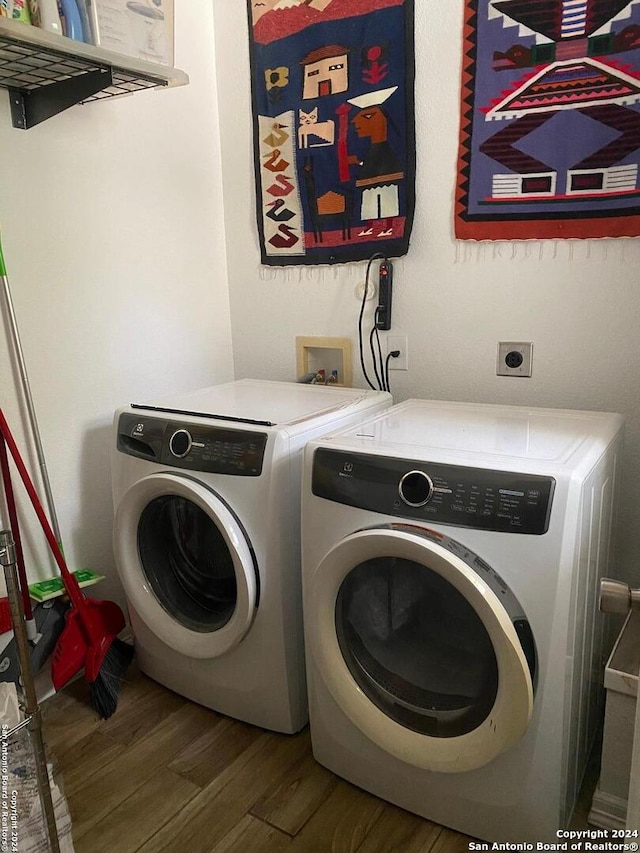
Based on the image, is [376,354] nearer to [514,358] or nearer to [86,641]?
[514,358]

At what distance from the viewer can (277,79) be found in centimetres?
213

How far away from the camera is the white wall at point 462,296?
173 centimetres

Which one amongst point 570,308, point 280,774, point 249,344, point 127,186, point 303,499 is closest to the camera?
point 303,499

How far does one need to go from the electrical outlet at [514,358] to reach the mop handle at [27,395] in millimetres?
1297

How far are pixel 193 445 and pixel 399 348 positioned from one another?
76cm

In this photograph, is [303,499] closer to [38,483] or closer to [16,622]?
[16,622]

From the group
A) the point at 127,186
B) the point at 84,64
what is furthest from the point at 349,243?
the point at 84,64

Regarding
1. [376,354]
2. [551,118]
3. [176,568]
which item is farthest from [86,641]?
[551,118]

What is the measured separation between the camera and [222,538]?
1.70m

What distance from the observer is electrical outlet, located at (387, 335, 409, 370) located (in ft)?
6.78

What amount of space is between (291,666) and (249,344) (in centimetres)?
118

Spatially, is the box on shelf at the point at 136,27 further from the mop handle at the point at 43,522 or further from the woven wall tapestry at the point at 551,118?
the mop handle at the point at 43,522

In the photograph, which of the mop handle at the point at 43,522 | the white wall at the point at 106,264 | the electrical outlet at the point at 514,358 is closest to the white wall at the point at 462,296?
the electrical outlet at the point at 514,358

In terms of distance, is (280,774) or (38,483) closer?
(280,774)
